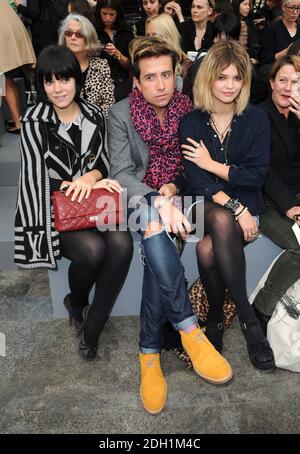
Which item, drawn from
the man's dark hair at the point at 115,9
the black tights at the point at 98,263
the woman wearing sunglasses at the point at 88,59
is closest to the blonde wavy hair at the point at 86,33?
the woman wearing sunglasses at the point at 88,59

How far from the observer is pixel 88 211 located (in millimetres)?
2285

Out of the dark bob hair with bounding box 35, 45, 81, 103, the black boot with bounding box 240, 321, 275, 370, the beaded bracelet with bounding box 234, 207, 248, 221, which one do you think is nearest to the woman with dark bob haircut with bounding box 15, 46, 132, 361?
the dark bob hair with bounding box 35, 45, 81, 103

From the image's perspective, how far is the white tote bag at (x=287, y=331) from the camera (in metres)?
2.24

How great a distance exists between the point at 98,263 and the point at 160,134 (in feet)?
2.59

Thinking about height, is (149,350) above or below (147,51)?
below

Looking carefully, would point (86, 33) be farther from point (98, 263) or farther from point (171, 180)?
point (98, 263)

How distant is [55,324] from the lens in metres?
2.72

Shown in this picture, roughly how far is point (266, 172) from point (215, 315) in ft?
2.61

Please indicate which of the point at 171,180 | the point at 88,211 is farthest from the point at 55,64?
the point at 171,180

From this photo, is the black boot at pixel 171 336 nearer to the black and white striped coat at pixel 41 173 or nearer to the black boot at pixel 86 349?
the black boot at pixel 86 349

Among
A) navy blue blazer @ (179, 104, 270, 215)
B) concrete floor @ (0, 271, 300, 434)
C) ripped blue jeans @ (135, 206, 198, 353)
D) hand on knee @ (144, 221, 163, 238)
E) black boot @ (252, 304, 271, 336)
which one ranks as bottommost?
concrete floor @ (0, 271, 300, 434)

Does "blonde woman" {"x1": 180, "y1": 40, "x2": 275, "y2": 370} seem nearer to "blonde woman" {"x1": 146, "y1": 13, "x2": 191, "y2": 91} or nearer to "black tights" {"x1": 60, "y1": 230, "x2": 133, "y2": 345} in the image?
"black tights" {"x1": 60, "y1": 230, "x2": 133, "y2": 345}

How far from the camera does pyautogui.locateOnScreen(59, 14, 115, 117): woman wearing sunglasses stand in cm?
332

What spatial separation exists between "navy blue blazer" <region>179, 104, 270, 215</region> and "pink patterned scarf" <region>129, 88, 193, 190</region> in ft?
0.24
